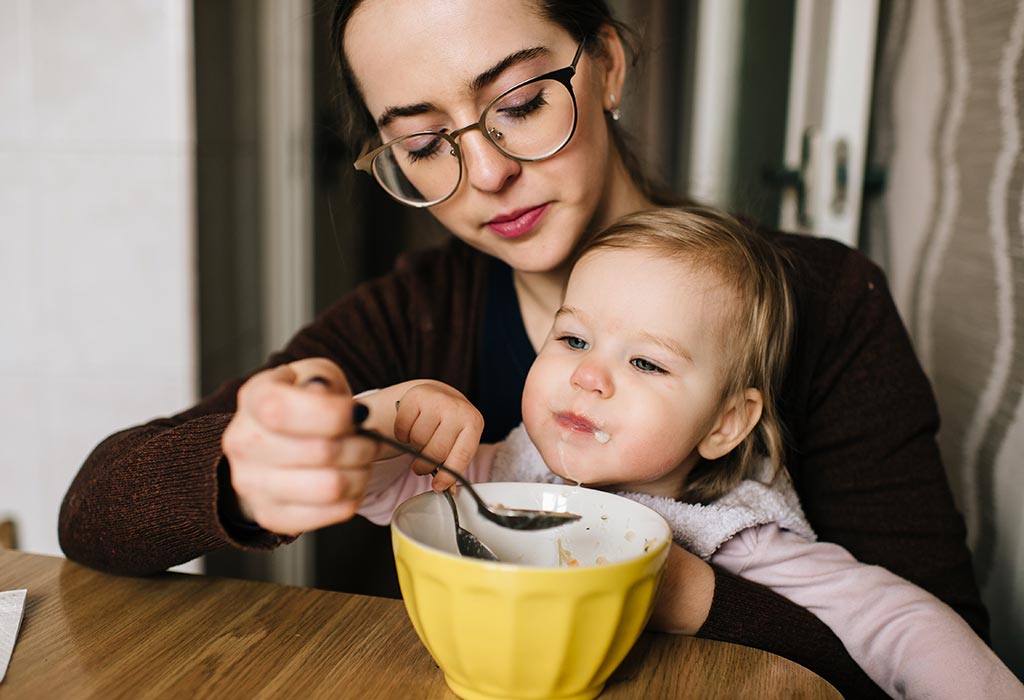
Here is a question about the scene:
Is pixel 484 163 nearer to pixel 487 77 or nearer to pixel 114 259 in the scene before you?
pixel 487 77

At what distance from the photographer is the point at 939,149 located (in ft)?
4.94

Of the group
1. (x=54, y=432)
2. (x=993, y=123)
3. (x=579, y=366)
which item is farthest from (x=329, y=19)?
(x=54, y=432)

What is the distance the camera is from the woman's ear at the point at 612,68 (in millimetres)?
1166

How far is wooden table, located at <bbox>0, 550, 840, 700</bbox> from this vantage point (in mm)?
678

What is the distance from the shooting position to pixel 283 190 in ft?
Answer: 7.87

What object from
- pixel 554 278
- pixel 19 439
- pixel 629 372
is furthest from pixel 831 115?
pixel 19 439

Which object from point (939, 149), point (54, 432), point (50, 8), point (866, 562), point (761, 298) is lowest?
point (54, 432)

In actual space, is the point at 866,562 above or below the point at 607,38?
below

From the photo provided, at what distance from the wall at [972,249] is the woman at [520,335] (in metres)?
0.16

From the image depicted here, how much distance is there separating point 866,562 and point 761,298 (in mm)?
359

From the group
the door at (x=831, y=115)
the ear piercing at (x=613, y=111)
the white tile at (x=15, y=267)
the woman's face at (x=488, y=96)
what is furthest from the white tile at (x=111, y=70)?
the door at (x=831, y=115)

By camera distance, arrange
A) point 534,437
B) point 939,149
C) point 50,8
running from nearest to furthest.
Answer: point 534,437, point 939,149, point 50,8

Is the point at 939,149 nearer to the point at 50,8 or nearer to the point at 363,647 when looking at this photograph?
the point at 363,647

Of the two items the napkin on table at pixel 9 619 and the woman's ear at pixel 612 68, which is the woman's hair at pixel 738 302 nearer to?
the woman's ear at pixel 612 68
